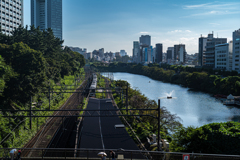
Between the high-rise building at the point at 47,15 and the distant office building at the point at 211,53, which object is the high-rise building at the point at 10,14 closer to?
the high-rise building at the point at 47,15

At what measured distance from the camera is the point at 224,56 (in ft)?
223

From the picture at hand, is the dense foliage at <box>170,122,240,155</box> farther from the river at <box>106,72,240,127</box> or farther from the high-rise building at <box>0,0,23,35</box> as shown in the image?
the high-rise building at <box>0,0,23,35</box>

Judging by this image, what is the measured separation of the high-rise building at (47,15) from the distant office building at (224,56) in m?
102

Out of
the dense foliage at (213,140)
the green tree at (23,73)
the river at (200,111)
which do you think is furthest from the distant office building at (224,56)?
the dense foliage at (213,140)

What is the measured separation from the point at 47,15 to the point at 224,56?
119 metres

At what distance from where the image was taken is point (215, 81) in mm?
53188

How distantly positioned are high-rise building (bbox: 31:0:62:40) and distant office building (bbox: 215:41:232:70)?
335 feet

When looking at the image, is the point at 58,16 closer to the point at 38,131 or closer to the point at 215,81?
the point at 215,81

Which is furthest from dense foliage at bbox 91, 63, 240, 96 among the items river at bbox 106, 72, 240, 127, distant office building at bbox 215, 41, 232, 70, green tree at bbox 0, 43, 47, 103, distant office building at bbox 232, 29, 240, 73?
green tree at bbox 0, 43, 47, 103

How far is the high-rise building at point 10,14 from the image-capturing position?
224 feet

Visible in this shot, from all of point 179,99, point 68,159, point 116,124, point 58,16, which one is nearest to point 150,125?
point 116,124

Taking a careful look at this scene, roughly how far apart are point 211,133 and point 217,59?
65970mm

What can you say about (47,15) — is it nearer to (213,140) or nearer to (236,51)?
(236,51)

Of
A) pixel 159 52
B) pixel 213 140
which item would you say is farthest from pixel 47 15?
pixel 213 140
